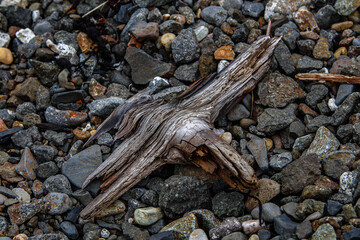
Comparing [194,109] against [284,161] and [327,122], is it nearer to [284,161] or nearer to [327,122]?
[284,161]

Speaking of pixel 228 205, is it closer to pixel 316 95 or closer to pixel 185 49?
pixel 316 95

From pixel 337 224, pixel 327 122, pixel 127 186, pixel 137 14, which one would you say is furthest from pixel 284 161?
pixel 137 14

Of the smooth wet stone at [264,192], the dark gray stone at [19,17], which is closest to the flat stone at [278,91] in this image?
the smooth wet stone at [264,192]

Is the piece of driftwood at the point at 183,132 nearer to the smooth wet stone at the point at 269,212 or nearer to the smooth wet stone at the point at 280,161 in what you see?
the smooth wet stone at the point at 269,212

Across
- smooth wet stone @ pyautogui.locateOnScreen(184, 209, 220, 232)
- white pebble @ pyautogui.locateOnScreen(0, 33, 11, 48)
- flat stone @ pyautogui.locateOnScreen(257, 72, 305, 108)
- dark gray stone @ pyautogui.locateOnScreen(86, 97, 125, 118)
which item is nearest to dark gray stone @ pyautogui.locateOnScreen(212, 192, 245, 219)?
smooth wet stone @ pyautogui.locateOnScreen(184, 209, 220, 232)

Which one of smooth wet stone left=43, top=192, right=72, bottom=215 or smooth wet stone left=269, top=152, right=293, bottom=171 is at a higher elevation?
smooth wet stone left=269, top=152, right=293, bottom=171

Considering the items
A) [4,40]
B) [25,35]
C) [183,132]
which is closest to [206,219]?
A: [183,132]

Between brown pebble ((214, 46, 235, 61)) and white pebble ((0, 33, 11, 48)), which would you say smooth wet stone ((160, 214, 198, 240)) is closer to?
brown pebble ((214, 46, 235, 61))
